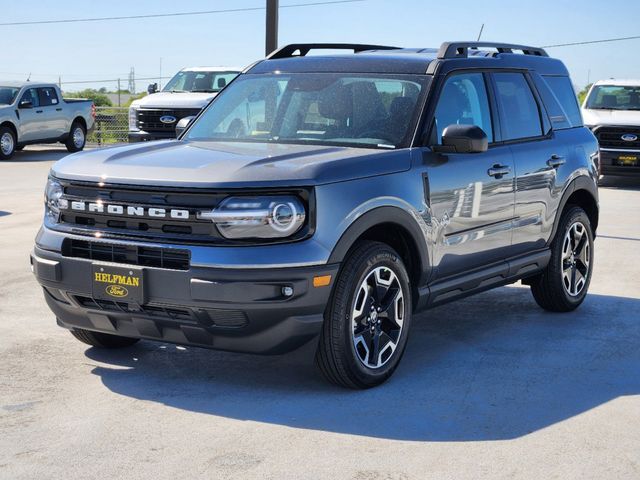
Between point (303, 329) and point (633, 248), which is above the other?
point (303, 329)

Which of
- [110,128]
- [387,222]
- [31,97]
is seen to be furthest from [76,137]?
[387,222]

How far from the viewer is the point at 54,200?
6117 mm

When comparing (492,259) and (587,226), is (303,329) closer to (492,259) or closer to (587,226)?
(492,259)

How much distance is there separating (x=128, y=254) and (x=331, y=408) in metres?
1.30

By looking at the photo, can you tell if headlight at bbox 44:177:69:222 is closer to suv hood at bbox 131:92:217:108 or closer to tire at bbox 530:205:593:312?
tire at bbox 530:205:593:312

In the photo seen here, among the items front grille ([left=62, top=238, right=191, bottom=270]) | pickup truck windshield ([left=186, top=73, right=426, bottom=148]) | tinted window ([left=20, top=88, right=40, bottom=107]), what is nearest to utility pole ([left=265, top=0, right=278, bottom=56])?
pickup truck windshield ([left=186, top=73, right=426, bottom=148])

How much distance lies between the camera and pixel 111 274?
18.7 feet

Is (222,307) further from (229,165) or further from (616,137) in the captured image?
(616,137)

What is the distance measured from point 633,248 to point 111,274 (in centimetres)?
749

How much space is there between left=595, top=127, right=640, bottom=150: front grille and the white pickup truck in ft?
43.8

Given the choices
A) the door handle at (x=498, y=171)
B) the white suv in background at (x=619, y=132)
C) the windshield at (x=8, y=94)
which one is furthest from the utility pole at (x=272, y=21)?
the windshield at (x=8, y=94)

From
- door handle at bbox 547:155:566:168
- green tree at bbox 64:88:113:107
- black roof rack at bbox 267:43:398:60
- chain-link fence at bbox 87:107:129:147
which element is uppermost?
black roof rack at bbox 267:43:398:60

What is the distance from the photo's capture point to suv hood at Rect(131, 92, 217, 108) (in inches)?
886

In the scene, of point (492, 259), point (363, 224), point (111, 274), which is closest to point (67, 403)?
point (111, 274)
